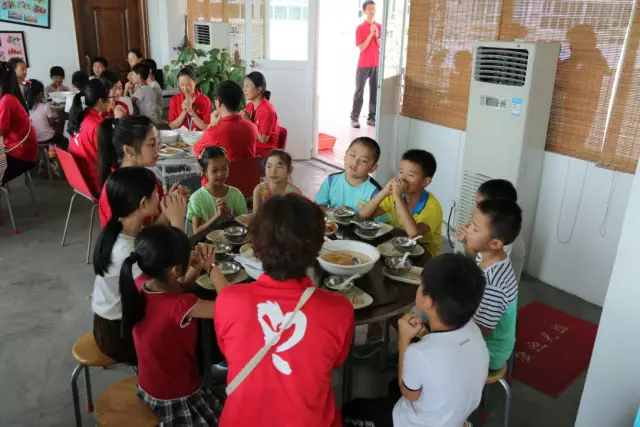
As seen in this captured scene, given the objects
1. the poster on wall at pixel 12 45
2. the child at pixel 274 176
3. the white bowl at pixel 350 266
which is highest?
the poster on wall at pixel 12 45

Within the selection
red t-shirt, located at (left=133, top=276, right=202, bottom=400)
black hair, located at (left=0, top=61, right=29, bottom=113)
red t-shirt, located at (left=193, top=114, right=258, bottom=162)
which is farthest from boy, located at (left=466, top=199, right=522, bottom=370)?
black hair, located at (left=0, top=61, right=29, bottom=113)

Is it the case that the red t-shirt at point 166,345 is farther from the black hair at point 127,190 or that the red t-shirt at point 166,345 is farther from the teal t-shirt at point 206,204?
the teal t-shirt at point 206,204

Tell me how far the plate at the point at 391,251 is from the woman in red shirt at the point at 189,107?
9.06 ft

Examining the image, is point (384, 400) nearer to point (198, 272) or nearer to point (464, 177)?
point (198, 272)

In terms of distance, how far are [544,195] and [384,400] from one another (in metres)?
2.23

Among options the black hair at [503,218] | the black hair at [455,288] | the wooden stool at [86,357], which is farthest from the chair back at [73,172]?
the black hair at [455,288]

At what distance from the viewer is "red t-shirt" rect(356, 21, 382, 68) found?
7.26m

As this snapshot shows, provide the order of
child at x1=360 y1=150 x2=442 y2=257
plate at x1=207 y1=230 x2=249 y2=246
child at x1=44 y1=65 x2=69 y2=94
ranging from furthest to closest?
1. child at x1=44 y1=65 x2=69 y2=94
2. child at x1=360 y1=150 x2=442 y2=257
3. plate at x1=207 y1=230 x2=249 y2=246

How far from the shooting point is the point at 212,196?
108 inches

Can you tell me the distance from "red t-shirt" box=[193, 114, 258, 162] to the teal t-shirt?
0.79m

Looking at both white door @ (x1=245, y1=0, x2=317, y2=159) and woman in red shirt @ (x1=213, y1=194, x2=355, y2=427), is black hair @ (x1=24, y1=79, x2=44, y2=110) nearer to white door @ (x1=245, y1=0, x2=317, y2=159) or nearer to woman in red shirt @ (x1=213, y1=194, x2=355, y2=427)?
white door @ (x1=245, y1=0, x2=317, y2=159)

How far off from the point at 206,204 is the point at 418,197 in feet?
3.54

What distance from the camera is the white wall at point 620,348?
4.99ft

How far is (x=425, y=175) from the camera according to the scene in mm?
2500
